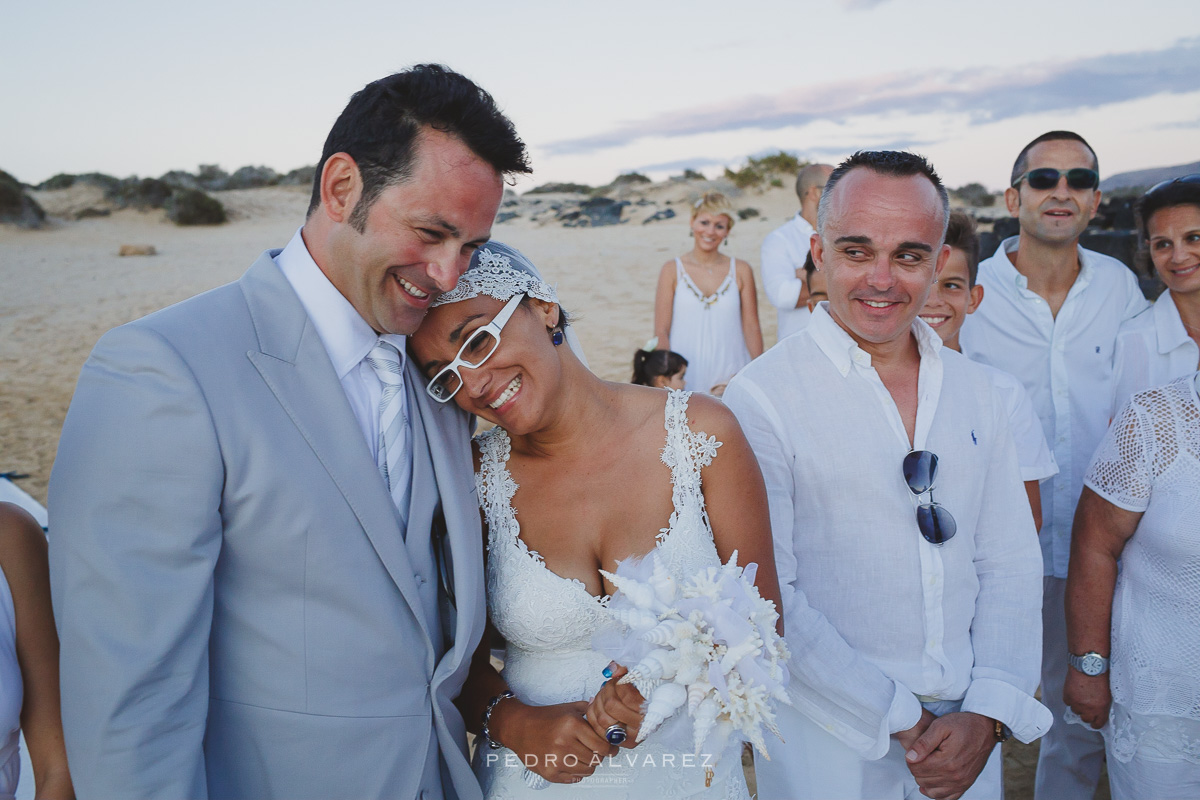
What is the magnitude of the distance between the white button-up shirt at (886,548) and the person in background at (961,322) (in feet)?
1.92

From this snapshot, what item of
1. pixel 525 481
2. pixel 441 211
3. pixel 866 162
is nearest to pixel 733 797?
pixel 525 481

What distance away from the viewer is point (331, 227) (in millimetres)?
1982

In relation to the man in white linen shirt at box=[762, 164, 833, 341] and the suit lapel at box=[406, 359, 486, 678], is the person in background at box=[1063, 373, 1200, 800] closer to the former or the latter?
the suit lapel at box=[406, 359, 486, 678]

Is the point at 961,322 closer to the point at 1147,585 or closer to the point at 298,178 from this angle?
the point at 1147,585

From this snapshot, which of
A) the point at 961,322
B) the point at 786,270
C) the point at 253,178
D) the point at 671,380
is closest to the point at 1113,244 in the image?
the point at 786,270

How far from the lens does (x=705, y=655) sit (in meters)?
1.74

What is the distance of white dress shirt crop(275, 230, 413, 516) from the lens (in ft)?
6.45

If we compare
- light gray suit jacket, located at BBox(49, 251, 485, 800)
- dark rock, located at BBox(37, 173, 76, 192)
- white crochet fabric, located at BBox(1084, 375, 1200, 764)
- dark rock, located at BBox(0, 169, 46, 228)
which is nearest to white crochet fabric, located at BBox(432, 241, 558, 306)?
light gray suit jacket, located at BBox(49, 251, 485, 800)

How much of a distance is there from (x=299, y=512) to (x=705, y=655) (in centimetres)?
95

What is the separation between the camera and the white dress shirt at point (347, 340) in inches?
77.4

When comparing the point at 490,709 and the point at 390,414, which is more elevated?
the point at 390,414

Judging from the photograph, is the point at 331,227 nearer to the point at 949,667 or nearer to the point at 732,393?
the point at 732,393

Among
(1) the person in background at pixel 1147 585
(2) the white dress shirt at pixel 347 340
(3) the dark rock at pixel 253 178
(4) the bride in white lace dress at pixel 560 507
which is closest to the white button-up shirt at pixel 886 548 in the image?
(4) the bride in white lace dress at pixel 560 507

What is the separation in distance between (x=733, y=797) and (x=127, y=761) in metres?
1.64
